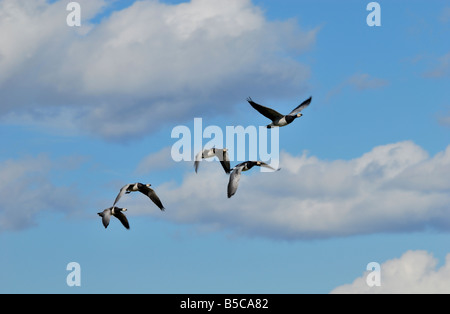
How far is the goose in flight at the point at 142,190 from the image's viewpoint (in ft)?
211

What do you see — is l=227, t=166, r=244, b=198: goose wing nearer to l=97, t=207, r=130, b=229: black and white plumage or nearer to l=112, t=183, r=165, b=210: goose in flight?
l=112, t=183, r=165, b=210: goose in flight

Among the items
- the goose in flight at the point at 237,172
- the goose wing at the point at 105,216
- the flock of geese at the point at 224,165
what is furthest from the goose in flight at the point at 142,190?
the goose in flight at the point at 237,172

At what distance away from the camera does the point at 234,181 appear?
59875mm

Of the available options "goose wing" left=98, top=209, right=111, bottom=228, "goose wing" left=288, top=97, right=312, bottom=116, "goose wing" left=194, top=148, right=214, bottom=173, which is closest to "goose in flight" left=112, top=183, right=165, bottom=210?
"goose wing" left=98, top=209, right=111, bottom=228

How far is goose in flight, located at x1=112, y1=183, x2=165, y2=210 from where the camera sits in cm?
6428

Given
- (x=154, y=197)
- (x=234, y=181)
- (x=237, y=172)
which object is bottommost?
(x=234, y=181)

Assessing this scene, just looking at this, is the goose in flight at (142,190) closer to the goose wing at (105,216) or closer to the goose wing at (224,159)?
the goose wing at (105,216)

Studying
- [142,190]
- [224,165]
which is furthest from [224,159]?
[142,190]

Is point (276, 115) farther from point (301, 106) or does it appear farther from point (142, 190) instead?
point (142, 190)

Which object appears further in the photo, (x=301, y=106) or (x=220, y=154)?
(x=301, y=106)

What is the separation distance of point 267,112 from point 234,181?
1021 cm
